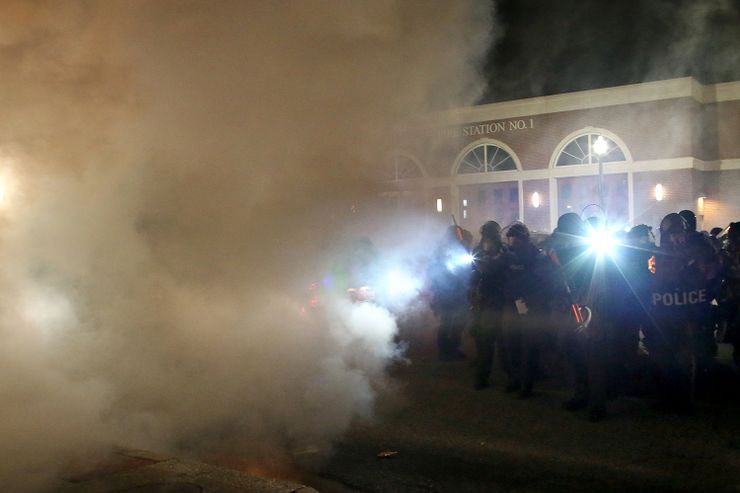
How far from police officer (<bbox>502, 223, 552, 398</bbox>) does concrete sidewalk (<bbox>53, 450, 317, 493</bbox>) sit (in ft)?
8.64

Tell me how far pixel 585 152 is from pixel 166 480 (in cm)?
2026

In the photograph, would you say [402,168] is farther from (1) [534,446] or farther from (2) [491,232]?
(1) [534,446]

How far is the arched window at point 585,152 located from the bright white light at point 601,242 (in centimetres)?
1643

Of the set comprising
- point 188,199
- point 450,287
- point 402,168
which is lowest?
point 450,287

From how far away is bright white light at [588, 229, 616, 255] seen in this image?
5.28 metres

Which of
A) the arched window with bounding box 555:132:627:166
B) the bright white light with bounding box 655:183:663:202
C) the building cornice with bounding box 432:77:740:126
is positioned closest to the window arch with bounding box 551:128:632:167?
the arched window with bounding box 555:132:627:166

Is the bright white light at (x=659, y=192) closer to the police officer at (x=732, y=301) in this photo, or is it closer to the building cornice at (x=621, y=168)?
the building cornice at (x=621, y=168)

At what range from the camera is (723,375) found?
585cm

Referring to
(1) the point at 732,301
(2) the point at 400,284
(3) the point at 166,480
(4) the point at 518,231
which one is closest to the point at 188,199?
(3) the point at 166,480

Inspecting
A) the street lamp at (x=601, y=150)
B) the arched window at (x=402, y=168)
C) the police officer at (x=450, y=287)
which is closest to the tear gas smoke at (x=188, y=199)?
the arched window at (x=402, y=168)

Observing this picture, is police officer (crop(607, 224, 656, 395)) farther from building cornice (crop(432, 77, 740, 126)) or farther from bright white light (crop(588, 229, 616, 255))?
building cornice (crop(432, 77, 740, 126))

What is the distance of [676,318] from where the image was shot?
505cm

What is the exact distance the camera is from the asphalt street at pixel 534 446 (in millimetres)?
3854

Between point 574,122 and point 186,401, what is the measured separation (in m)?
17.7
